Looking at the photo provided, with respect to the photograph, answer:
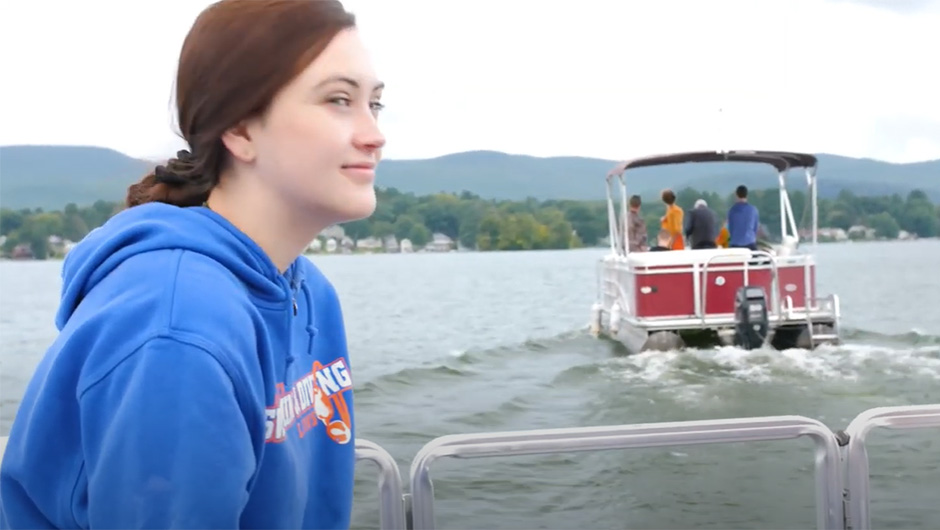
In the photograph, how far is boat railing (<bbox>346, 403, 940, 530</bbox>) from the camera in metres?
1.15

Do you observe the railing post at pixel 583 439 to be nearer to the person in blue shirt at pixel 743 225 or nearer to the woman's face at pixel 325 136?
the woman's face at pixel 325 136

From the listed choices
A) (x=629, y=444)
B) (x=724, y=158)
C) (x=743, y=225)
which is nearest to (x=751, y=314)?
(x=743, y=225)

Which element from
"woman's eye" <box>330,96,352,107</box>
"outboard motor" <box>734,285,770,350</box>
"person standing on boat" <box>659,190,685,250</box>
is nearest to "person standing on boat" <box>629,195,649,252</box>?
"person standing on boat" <box>659,190,685,250</box>

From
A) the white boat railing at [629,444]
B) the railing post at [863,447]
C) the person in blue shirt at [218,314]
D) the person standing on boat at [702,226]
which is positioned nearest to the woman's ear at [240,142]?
the person in blue shirt at [218,314]

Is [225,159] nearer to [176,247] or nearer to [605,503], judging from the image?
[176,247]

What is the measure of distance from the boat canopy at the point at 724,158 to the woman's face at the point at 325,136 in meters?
8.67

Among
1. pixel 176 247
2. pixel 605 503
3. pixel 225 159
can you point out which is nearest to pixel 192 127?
pixel 225 159

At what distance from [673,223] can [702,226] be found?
21.0 inches

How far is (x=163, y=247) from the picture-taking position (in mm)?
608

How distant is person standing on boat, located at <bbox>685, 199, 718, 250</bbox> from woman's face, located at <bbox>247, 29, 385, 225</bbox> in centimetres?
804

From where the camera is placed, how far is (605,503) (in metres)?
6.20

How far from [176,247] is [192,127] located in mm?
139

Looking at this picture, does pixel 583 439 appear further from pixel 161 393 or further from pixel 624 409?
pixel 624 409

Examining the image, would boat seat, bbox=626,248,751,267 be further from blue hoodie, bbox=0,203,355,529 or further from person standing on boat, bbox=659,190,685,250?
blue hoodie, bbox=0,203,355,529
